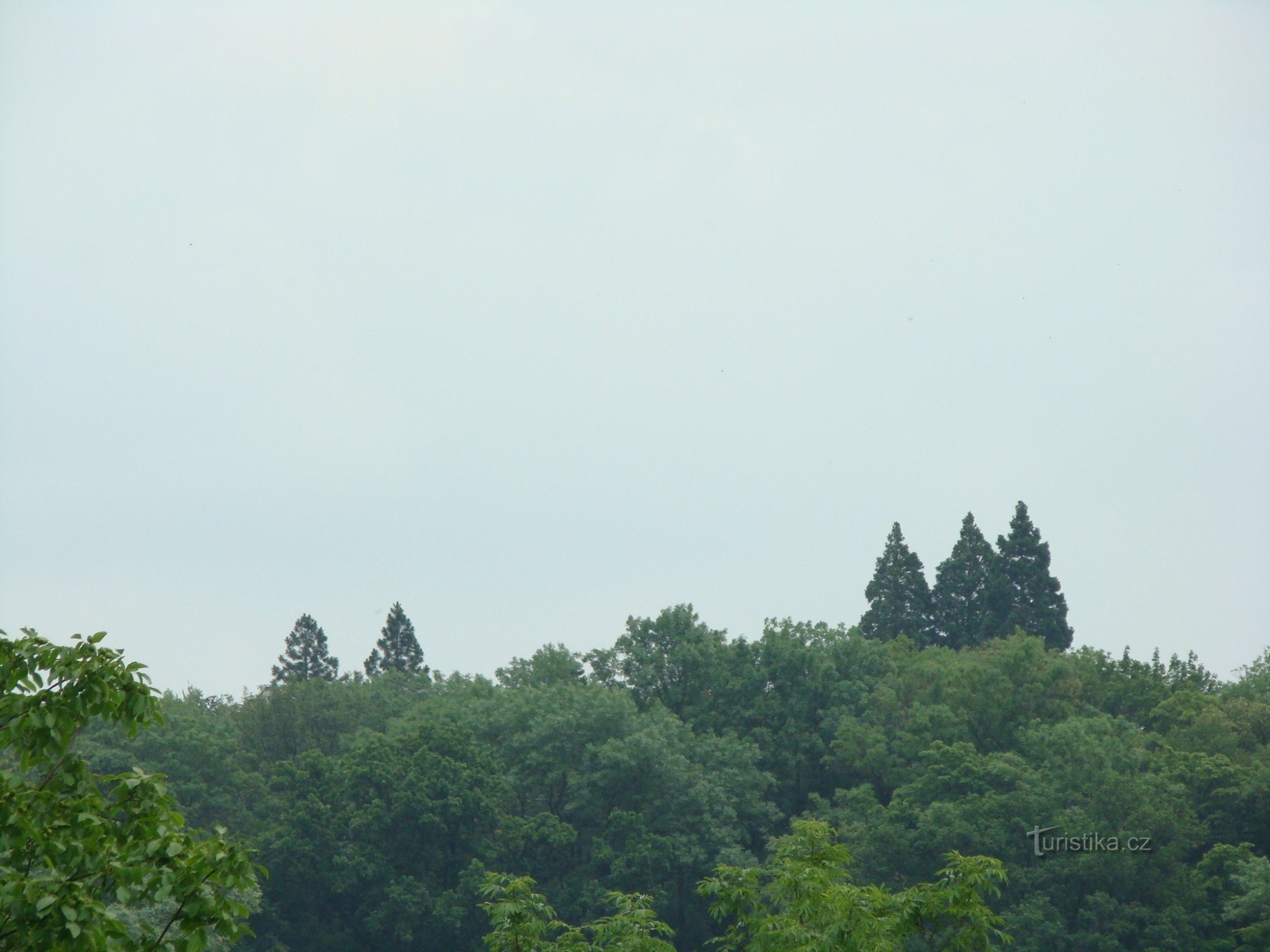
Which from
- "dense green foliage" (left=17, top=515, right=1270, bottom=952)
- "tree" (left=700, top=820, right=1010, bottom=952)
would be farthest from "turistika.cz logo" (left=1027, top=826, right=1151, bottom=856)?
"tree" (left=700, top=820, right=1010, bottom=952)

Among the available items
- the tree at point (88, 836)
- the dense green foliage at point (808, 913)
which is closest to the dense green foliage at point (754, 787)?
the dense green foliage at point (808, 913)

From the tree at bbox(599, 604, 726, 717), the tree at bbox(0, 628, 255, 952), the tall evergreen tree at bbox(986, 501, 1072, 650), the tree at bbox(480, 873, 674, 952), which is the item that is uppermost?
the tall evergreen tree at bbox(986, 501, 1072, 650)

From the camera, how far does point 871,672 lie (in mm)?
56031

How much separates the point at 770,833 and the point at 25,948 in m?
45.0

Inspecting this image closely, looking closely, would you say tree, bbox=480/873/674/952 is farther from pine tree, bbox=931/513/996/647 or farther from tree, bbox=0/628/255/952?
pine tree, bbox=931/513/996/647

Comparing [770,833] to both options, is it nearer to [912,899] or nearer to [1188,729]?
[1188,729]

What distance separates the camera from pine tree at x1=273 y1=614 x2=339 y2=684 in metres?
91.8

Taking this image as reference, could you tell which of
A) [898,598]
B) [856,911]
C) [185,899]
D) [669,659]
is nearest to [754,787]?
[669,659]

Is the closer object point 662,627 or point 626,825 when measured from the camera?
point 626,825

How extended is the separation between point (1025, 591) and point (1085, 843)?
1466 inches

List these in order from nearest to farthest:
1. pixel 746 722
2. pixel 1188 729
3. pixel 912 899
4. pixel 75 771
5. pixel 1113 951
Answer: pixel 75 771 → pixel 912 899 → pixel 1113 951 → pixel 1188 729 → pixel 746 722

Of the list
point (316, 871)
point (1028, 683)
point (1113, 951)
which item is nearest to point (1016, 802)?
point (1113, 951)

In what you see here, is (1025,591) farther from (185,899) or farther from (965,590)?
(185,899)

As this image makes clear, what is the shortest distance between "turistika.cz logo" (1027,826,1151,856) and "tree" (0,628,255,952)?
1432 inches
